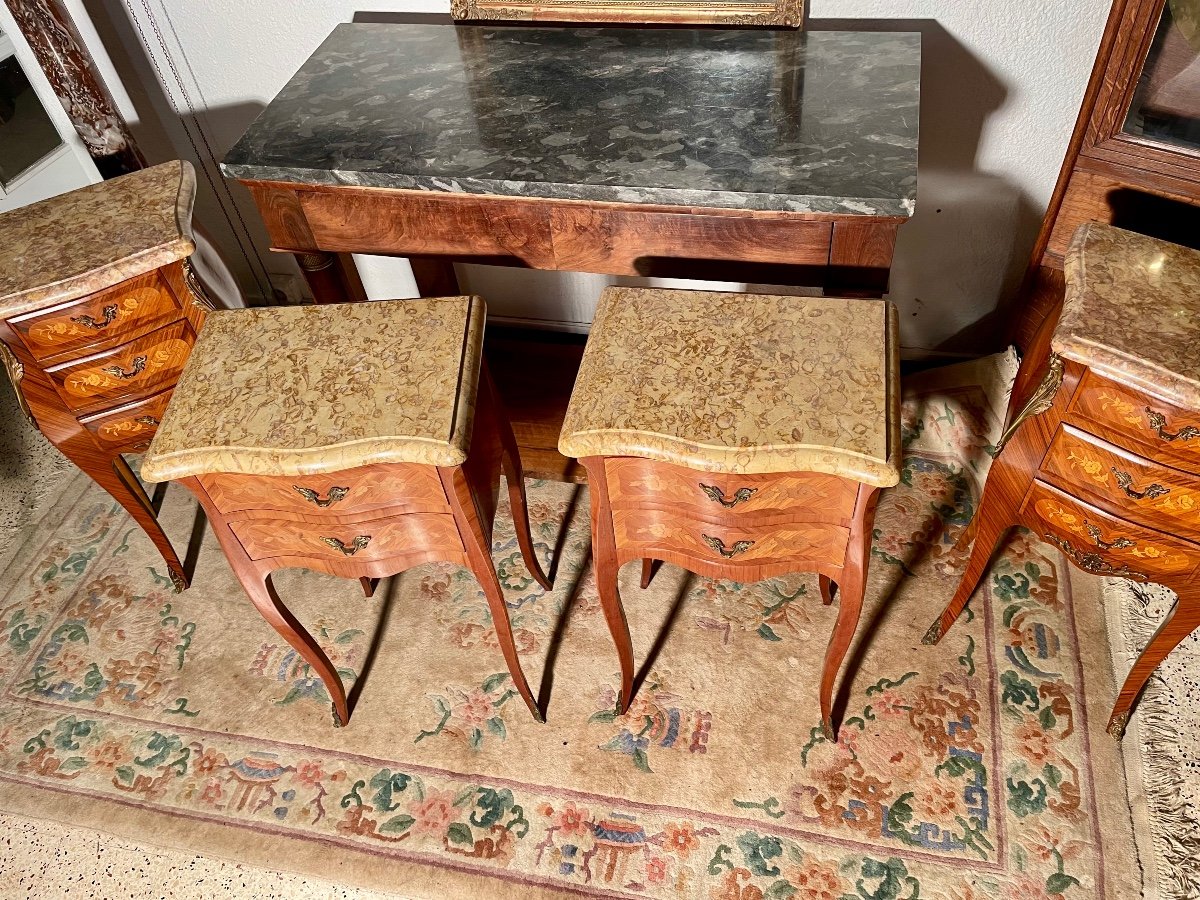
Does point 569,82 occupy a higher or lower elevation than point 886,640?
higher

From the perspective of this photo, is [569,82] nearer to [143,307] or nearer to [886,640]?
[143,307]

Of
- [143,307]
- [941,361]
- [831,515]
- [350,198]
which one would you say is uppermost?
[350,198]

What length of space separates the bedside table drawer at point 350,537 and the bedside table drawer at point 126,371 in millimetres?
431

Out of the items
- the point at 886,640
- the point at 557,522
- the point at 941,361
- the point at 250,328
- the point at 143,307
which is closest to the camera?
the point at 250,328

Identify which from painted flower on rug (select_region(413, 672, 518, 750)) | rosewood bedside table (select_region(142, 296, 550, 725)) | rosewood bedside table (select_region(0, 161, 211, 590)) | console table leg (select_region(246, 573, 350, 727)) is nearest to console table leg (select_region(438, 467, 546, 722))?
rosewood bedside table (select_region(142, 296, 550, 725))

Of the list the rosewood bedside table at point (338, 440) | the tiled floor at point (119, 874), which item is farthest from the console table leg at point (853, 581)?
the tiled floor at point (119, 874)

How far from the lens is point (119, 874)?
140 cm

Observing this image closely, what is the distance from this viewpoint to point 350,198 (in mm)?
1372

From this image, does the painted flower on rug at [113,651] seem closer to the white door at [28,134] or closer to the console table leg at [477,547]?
the console table leg at [477,547]

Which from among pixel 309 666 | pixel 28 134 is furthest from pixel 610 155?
pixel 28 134

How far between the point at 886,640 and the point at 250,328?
1.20m

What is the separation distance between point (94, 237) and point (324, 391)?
55 centimetres

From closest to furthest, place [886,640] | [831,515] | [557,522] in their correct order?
[831,515]
[886,640]
[557,522]

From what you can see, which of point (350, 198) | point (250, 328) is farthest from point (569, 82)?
point (250, 328)
